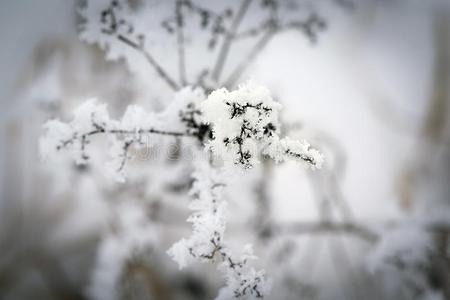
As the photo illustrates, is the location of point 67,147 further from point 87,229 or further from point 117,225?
point 87,229

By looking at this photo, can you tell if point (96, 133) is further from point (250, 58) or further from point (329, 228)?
point (329, 228)

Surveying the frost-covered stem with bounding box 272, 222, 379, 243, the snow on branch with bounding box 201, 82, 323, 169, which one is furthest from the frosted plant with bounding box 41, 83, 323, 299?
the frost-covered stem with bounding box 272, 222, 379, 243

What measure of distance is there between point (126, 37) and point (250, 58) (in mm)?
477

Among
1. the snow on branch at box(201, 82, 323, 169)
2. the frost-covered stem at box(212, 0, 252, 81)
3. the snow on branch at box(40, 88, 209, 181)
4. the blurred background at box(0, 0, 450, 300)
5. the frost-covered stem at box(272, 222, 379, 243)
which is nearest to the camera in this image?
the snow on branch at box(201, 82, 323, 169)

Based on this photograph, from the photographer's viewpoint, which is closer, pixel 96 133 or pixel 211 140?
pixel 211 140

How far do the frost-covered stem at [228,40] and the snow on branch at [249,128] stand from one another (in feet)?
1.98

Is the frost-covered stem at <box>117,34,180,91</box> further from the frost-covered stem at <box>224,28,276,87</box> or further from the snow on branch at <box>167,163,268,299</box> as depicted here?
the snow on branch at <box>167,163,268,299</box>

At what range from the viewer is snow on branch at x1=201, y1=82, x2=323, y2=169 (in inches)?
31.3

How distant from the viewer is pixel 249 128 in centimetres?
80

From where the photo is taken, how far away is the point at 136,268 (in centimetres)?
258

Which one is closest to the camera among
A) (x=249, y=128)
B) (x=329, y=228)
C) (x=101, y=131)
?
(x=249, y=128)

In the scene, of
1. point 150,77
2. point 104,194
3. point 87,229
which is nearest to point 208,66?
point 150,77

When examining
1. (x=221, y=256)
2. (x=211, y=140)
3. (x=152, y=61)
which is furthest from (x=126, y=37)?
(x=221, y=256)

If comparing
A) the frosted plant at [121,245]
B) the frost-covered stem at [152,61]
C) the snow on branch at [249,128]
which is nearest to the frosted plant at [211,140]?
the snow on branch at [249,128]
